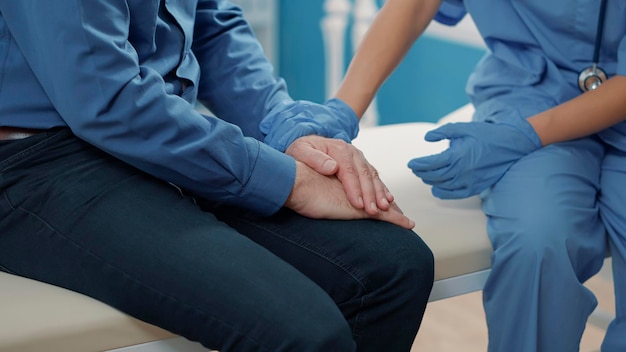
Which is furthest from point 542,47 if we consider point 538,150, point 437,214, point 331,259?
point 331,259

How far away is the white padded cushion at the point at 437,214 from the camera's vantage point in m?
1.38

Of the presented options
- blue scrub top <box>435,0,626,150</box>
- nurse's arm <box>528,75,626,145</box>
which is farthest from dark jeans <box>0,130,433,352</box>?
blue scrub top <box>435,0,626,150</box>

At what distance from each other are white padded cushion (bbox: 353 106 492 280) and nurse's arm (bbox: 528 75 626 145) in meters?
0.18

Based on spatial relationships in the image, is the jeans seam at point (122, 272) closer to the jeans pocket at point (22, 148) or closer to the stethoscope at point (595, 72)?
the jeans pocket at point (22, 148)

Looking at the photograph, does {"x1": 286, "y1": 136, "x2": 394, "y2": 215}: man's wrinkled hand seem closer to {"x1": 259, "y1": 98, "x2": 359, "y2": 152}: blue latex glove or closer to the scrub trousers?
{"x1": 259, "y1": 98, "x2": 359, "y2": 152}: blue latex glove

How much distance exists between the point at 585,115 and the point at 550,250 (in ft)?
0.95

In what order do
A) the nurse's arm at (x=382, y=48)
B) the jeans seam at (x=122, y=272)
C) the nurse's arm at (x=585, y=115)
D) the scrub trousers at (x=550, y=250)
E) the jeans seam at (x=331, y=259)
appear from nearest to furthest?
the jeans seam at (x=122, y=272), the jeans seam at (x=331, y=259), the scrub trousers at (x=550, y=250), the nurse's arm at (x=585, y=115), the nurse's arm at (x=382, y=48)

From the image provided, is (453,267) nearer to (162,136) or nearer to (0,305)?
(162,136)

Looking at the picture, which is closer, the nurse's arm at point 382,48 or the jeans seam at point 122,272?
the jeans seam at point 122,272

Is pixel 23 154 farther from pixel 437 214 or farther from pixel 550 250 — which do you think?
pixel 550 250

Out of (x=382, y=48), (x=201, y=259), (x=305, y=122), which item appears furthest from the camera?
(x=382, y=48)

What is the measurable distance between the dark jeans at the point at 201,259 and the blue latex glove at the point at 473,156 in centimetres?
24

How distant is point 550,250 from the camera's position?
1.32 m

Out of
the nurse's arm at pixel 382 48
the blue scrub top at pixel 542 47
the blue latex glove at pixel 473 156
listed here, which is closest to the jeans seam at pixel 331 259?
the blue latex glove at pixel 473 156
